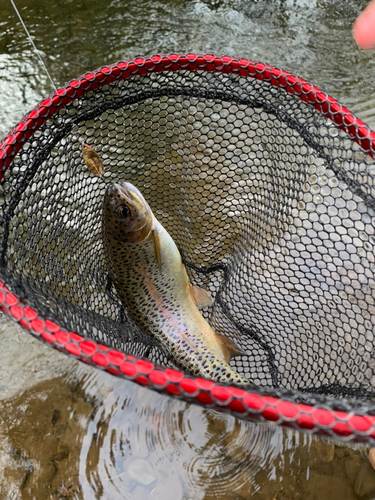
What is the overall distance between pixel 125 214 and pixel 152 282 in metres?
0.32

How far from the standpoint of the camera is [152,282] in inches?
68.0

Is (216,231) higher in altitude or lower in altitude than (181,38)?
lower

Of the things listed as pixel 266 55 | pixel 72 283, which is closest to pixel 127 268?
pixel 72 283

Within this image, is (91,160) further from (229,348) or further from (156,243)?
(229,348)

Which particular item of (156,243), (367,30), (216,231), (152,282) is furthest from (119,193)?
(367,30)

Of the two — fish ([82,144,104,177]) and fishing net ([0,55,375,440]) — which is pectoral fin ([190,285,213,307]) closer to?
fishing net ([0,55,375,440])

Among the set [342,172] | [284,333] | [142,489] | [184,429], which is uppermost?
[342,172]

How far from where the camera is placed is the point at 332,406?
806mm

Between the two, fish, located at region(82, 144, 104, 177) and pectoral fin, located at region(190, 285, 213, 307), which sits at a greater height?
fish, located at region(82, 144, 104, 177)

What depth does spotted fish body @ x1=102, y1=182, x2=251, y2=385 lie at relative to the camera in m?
1.62

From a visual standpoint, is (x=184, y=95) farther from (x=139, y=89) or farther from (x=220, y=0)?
(x=220, y=0)

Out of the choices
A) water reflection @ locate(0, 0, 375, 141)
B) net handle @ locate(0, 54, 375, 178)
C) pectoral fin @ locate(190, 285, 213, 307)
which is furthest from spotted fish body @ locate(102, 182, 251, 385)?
water reflection @ locate(0, 0, 375, 141)

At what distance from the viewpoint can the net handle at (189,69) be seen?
1.31 metres

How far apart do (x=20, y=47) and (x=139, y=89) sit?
2.96 meters
